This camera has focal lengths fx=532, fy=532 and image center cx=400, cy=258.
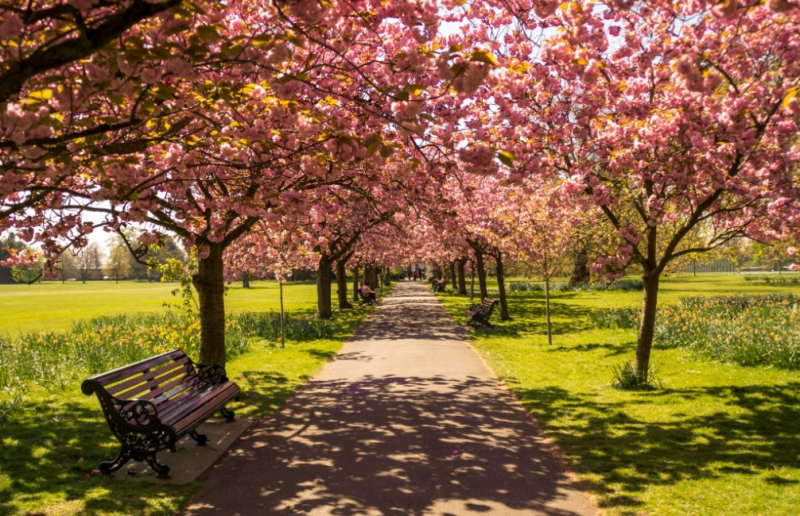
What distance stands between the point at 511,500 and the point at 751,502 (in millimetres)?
2072

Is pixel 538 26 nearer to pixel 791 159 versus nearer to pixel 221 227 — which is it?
pixel 791 159

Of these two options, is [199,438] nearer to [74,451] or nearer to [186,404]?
[186,404]

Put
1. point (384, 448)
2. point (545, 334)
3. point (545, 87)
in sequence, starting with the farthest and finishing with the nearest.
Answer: point (545, 334) → point (545, 87) → point (384, 448)

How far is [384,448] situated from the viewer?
20.4ft

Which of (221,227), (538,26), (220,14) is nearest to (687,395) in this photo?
(538,26)

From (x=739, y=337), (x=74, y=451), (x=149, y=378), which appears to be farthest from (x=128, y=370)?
(x=739, y=337)

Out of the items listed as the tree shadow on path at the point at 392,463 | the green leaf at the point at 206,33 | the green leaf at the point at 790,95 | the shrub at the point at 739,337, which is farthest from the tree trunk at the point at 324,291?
the green leaf at the point at 790,95

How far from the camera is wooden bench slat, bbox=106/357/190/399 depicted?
5693 mm

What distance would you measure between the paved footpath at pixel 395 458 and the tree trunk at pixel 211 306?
5.46 feet

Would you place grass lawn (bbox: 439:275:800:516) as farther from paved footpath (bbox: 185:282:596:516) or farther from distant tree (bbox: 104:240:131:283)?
distant tree (bbox: 104:240:131:283)

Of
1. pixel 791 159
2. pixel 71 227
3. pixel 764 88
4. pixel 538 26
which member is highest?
pixel 538 26

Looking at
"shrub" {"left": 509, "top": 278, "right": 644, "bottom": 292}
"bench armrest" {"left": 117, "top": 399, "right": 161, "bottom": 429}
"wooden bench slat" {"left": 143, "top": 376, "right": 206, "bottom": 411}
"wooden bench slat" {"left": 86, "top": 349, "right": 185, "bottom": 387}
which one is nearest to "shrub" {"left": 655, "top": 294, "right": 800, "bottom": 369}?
"wooden bench slat" {"left": 143, "top": 376, "right": 206, "bottom": 411}

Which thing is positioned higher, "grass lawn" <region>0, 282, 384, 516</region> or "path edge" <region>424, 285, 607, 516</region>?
"grass lawn" <region>0, 282, 384, 516</region>

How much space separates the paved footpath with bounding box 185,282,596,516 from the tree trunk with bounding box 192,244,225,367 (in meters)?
1.66
